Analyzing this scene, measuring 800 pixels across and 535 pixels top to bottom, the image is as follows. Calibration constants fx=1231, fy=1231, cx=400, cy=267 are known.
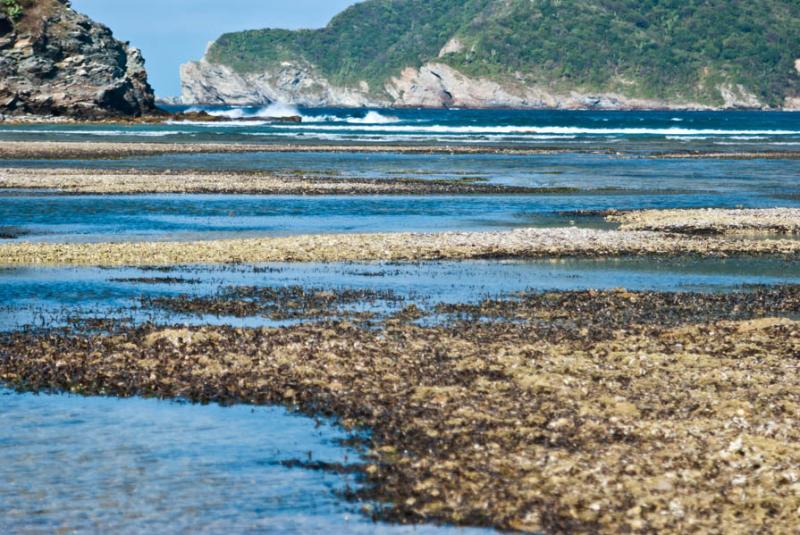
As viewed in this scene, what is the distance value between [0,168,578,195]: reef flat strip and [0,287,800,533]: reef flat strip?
30.5 m

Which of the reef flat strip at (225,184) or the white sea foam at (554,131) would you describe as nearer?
the reef flat strip at (225,184)

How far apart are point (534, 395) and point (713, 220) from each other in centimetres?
2634

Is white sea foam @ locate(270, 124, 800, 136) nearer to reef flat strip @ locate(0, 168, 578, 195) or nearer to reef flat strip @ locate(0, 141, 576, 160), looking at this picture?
reef flat strip @ locate(0, 141, 576, 160)

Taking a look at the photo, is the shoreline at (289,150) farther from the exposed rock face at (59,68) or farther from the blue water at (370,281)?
the exposed rock face at (59,68)

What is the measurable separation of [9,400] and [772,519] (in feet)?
34.3

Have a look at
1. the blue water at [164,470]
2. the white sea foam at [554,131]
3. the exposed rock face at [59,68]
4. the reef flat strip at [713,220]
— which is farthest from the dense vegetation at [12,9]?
the blue water at [164,470]

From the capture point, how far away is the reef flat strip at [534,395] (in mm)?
13094

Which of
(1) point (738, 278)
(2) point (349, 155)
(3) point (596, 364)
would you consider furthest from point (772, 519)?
(2) point (349, 155)

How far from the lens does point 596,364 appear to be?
61.8 ft

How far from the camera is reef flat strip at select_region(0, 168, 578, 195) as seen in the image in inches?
2103

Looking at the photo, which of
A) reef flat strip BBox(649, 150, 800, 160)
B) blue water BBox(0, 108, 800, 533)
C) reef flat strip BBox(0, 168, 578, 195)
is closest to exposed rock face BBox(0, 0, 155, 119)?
blue water BBox(0, 108, 800, 533)

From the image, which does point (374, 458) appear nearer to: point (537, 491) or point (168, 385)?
point (537, 491)

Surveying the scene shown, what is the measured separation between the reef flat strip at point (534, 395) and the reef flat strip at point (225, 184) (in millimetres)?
30550

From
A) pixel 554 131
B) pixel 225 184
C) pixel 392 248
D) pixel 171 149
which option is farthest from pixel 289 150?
pixel 554 131
